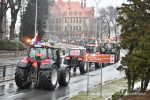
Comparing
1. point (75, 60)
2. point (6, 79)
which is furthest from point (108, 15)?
point (6, 79)

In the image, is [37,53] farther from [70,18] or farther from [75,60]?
[70,18]

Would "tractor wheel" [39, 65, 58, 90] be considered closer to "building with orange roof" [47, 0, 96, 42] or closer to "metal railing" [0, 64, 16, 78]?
"metal railing" [0, 64, 16, 78]

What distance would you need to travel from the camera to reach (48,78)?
69.8ft

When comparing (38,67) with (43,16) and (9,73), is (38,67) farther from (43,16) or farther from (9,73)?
(43,16)

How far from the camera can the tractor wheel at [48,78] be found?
21250 mm

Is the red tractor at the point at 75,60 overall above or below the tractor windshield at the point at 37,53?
below

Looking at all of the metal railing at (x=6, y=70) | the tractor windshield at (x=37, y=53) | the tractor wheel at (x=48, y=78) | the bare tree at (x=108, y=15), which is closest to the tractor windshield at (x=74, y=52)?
the metal railing at (x=6, y=70)

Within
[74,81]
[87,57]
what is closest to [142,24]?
[87,57]

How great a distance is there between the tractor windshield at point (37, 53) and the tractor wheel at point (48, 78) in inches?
34.9

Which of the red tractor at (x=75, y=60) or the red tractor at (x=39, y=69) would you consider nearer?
the red tractor at (x=39, y=69)

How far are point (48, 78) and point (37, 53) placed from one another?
5.29 ft

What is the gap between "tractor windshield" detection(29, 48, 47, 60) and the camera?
22062 mm

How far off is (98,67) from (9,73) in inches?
564

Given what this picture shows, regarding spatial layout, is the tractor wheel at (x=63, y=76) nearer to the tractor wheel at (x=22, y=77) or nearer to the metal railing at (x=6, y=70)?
the tractor wheel at (x=22, y=77)
